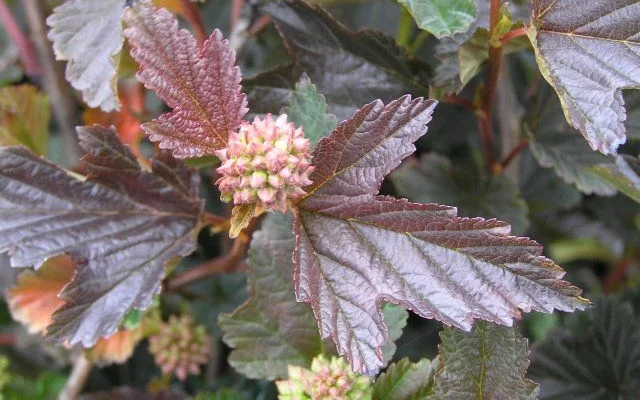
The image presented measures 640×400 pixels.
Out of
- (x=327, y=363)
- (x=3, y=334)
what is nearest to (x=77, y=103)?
(x=3, y=334)

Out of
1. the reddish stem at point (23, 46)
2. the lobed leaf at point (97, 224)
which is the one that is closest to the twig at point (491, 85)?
the lobed leaf at point (97, 224)

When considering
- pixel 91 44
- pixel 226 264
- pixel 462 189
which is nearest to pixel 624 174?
pixel 462 189

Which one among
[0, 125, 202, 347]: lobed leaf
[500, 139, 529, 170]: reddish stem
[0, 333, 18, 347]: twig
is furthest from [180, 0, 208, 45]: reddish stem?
[0, 333, 18, 347]: twig

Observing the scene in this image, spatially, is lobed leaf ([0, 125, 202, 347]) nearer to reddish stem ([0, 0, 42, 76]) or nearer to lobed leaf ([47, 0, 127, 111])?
lobed leaf ([47, 0, 127, 111])

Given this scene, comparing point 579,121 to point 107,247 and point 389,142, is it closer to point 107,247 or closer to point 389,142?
point 389,142

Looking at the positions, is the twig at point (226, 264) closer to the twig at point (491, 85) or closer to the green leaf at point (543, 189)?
the twig at point (491, 85)

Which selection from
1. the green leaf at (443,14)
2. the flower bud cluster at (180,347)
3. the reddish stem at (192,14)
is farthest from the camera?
the flower bud cluster at (180,347)
